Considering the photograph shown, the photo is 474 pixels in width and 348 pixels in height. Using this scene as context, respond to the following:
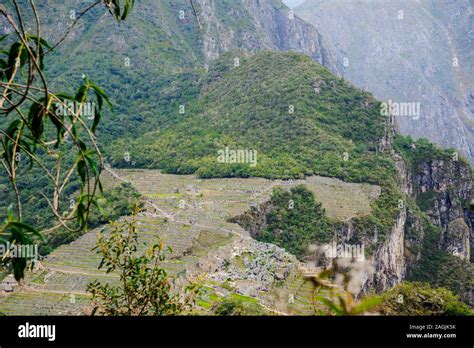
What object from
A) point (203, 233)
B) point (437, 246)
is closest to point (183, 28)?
point (437, 246)

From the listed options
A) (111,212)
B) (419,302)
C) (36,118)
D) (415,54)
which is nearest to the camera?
(36,118)

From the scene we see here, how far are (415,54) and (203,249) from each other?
110 m

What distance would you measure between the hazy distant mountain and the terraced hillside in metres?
79.6

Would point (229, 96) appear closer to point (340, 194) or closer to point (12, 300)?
point (340, 194)

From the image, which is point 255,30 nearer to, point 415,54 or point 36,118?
point 415,54

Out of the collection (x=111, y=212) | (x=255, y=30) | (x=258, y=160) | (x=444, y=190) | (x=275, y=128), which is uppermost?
(x=255, y=30)

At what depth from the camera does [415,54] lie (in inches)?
4803

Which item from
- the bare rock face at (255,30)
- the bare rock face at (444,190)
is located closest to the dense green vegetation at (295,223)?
the bare rock face at (444,190)

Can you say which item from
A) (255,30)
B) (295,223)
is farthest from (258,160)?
(255,30)

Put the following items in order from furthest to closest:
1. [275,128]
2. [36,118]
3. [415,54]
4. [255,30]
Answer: [415,54]
[255,30]
[275,128]
[36,118]

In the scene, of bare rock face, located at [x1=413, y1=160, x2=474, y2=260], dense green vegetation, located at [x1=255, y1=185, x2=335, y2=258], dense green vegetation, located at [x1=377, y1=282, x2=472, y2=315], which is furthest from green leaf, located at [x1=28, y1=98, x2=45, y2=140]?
bare rock face, located at [x1=413, y1=160, x2=474, y2=260]

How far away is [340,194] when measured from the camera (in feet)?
109

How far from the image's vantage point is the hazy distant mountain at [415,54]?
111m

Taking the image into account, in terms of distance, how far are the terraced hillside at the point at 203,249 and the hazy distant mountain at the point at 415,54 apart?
79611mm
